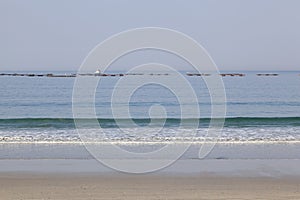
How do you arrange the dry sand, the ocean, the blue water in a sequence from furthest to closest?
the blue water, the ocean, the dry sand

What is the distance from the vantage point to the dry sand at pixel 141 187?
732 cm

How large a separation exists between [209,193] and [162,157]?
396 centimetres

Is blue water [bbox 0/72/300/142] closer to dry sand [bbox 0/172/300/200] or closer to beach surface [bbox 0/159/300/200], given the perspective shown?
beach surface [bbox 0/159/300/200]

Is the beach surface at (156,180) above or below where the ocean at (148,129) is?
below

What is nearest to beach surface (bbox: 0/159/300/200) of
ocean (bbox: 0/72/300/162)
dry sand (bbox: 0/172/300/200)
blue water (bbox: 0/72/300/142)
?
dry sand (bbox: 0/172/300/200)

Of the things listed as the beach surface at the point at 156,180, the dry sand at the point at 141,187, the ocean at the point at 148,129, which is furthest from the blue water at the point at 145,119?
the dry sand at the point at 141,187

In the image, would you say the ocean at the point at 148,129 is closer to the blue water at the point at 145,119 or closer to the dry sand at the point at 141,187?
the blue water at the point at 145,119

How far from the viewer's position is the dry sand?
7.32m

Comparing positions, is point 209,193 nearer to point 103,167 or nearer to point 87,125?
point 103,167

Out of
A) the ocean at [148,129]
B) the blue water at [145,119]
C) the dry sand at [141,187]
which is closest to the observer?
the dry sand at [141,187]

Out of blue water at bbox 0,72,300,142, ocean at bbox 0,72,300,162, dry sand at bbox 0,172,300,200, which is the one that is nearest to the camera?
dry sand at bbox 0,172,300,200

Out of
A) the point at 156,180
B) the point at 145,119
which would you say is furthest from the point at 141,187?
the point at 145,119

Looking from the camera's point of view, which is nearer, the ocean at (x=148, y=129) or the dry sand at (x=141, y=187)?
the dry sand at (x=141, y=187)

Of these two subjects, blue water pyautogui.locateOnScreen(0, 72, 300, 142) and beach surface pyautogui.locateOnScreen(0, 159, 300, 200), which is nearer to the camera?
beach surface pyautogui.locateOnScreen(0, 159, 300, 200)
